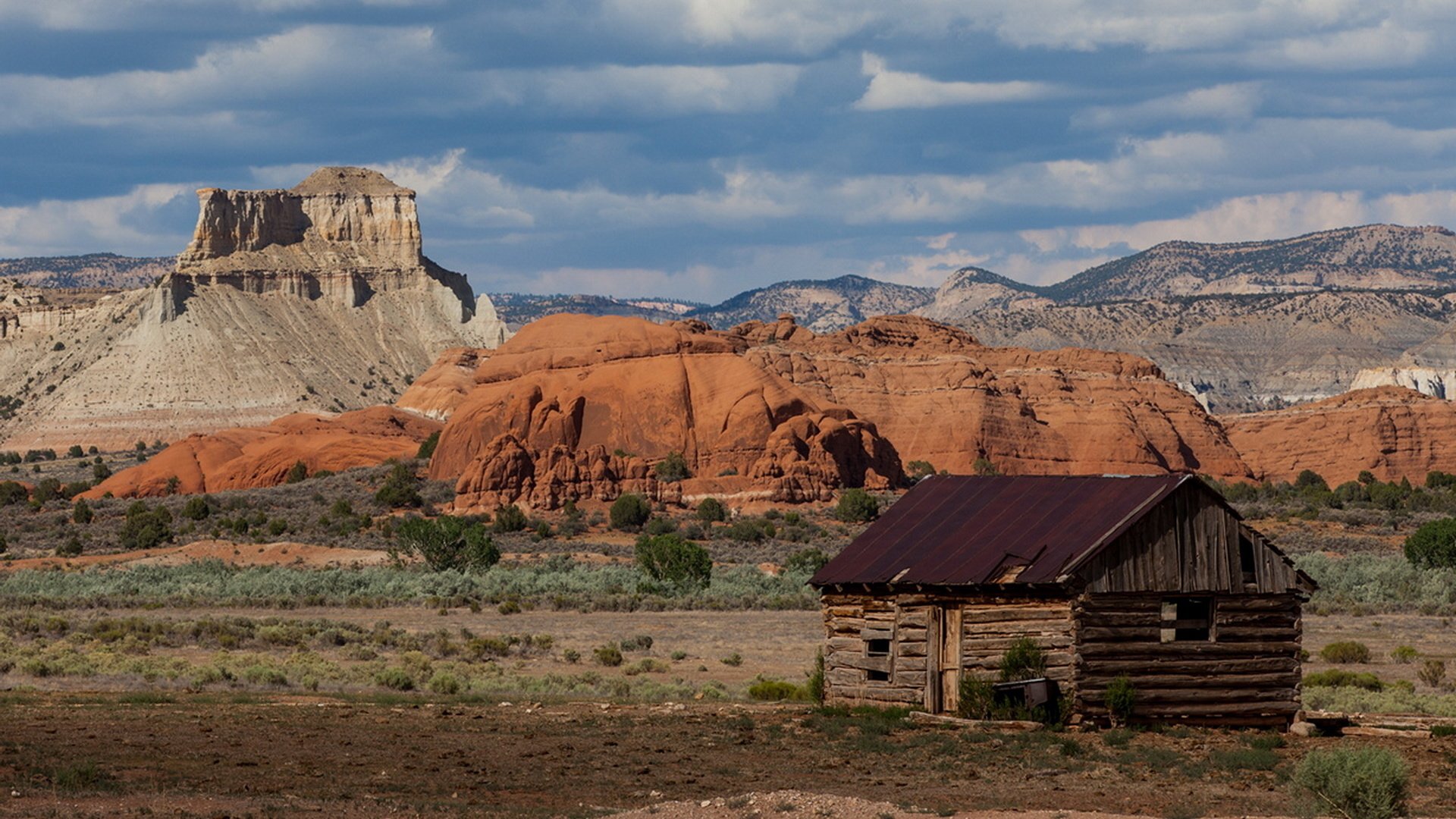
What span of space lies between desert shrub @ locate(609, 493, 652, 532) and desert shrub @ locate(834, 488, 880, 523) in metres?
9.35

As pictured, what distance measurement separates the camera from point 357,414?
13162 centimetres

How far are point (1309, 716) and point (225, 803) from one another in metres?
13.6

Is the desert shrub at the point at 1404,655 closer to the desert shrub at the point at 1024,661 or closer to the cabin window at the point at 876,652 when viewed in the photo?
the cabin window at the point at 876,652

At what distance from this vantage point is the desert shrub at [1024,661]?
845 inches

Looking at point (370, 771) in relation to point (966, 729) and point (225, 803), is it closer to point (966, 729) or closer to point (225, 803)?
point (225, 803)

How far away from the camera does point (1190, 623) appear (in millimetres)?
22125

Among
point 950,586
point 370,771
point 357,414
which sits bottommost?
point 370,771

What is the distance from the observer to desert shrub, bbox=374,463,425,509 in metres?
90.9

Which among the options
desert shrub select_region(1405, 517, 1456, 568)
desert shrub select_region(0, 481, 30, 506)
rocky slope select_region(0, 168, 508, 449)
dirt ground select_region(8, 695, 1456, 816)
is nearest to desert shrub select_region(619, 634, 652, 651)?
dirt ground select_region(8, 695, 1456, 816)

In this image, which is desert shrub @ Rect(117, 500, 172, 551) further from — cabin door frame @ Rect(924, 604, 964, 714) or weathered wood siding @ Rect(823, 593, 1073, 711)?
cabin door frame @ Rect(924, 604, 964, 714)

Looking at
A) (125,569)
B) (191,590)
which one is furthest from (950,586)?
(125,569)

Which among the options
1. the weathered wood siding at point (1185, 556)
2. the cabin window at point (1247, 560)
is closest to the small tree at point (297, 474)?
the cabin window at point (1247, 560)

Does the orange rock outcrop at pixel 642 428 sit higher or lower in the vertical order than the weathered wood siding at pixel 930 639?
higher

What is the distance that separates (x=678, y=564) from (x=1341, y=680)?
28.6 m
